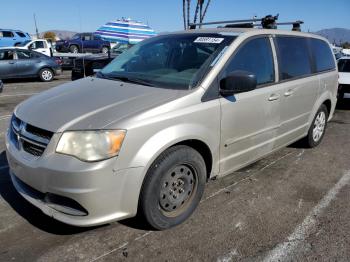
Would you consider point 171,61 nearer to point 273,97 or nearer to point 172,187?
point 273,97

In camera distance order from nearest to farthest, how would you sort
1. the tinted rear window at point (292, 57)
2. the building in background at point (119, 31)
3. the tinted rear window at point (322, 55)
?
the tinted rear window at point (292, 57)
the tinted rear window at point (322, 55)
the building in background at point (119, 31)

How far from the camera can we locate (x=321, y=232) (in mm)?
3277

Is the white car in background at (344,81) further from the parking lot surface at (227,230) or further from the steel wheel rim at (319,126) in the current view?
the parking lot surface at (227,230)

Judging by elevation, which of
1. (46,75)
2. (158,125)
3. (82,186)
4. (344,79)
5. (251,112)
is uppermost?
(158,125)

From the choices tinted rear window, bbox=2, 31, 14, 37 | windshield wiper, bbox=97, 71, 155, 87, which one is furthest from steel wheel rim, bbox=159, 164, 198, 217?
tinted rear window, bbox=2, 31, 14, 37

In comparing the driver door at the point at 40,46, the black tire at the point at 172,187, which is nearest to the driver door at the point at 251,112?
the black tire at the point at 172,187

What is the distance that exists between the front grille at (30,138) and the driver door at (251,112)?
1.61 metres

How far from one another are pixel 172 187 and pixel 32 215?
1.39 meters

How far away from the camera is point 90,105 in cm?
308

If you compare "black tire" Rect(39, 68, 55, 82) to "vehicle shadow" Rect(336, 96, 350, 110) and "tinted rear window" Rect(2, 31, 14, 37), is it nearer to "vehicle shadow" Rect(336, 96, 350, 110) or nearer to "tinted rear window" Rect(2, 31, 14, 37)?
"vehicle shadow" Rect(336, 96, 350, 110)

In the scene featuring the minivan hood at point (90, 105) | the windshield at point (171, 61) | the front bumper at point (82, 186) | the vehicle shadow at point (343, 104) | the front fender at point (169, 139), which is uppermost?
the windshield at point (171, 61)

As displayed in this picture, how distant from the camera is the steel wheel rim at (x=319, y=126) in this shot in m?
5.57

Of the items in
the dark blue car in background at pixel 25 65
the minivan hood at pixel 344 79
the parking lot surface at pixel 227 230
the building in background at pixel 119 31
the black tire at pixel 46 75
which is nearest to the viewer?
the parking lot surface at pixel 227 230

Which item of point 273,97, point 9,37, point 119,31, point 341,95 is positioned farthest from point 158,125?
point 9,37
